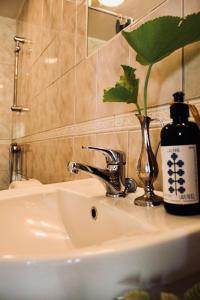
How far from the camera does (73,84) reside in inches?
44.7

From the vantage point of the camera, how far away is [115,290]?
0.29 m

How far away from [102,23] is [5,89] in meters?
1.66

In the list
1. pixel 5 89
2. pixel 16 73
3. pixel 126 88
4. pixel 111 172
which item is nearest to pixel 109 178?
pixel 111 172

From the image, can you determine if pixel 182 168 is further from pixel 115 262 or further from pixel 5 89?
pixel 5 89

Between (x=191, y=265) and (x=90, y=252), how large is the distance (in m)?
0.15

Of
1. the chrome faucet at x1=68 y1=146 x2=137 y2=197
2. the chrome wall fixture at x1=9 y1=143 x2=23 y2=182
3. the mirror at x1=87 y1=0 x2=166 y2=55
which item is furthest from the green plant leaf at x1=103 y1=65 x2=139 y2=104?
the chrome wall fixture at x1=9 y1=143 x2=23 y2=182

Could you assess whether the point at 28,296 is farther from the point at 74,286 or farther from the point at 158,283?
the point at 158,283

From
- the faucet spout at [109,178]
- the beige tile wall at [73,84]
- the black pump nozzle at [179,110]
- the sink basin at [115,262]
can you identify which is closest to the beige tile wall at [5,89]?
the beige tile wall at [73,84]

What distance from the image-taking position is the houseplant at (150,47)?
1.50 feet

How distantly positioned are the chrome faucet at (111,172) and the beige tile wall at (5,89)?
6.26 feet

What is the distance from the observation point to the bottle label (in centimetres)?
41

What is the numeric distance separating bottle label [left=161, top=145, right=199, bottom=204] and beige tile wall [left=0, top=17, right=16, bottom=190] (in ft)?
7.02

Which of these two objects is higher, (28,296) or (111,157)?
(111,157)

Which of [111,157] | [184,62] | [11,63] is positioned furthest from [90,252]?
[11,63]
